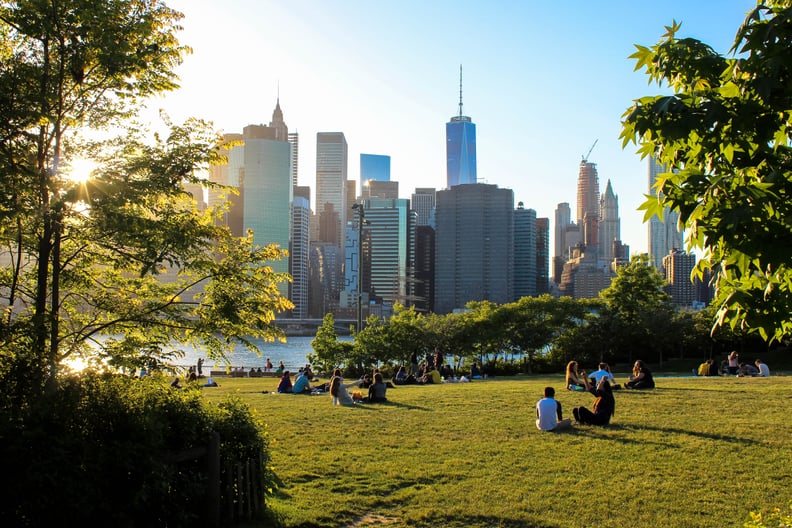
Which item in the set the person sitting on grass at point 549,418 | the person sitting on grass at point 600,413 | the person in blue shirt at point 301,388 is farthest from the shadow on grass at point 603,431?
the person in blue shirt at point 301,388

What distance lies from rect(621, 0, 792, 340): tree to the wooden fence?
565cm

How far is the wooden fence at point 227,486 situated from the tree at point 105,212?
6.56 feet

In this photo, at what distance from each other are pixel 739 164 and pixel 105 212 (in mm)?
7482

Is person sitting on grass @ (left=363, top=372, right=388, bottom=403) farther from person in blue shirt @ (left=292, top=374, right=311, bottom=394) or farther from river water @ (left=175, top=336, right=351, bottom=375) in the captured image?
river water @ (left=175, top=336, right=351, bottom=375)

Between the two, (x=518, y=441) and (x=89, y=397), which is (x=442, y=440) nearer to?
(x=518, y=441)

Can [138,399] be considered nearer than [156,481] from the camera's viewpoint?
No

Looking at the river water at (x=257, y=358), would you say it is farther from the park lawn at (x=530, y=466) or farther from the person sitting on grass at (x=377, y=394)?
the park lawn at (x=530, y=466)

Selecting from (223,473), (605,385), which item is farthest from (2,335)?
(605,385)

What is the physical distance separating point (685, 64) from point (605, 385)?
9.91 meters

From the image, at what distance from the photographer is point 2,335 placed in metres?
7.50

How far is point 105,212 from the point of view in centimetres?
859

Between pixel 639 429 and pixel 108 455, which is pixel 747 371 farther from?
pixel 108 455

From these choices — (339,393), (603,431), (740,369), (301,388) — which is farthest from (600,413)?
(740,369)

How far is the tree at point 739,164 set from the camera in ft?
13.3
